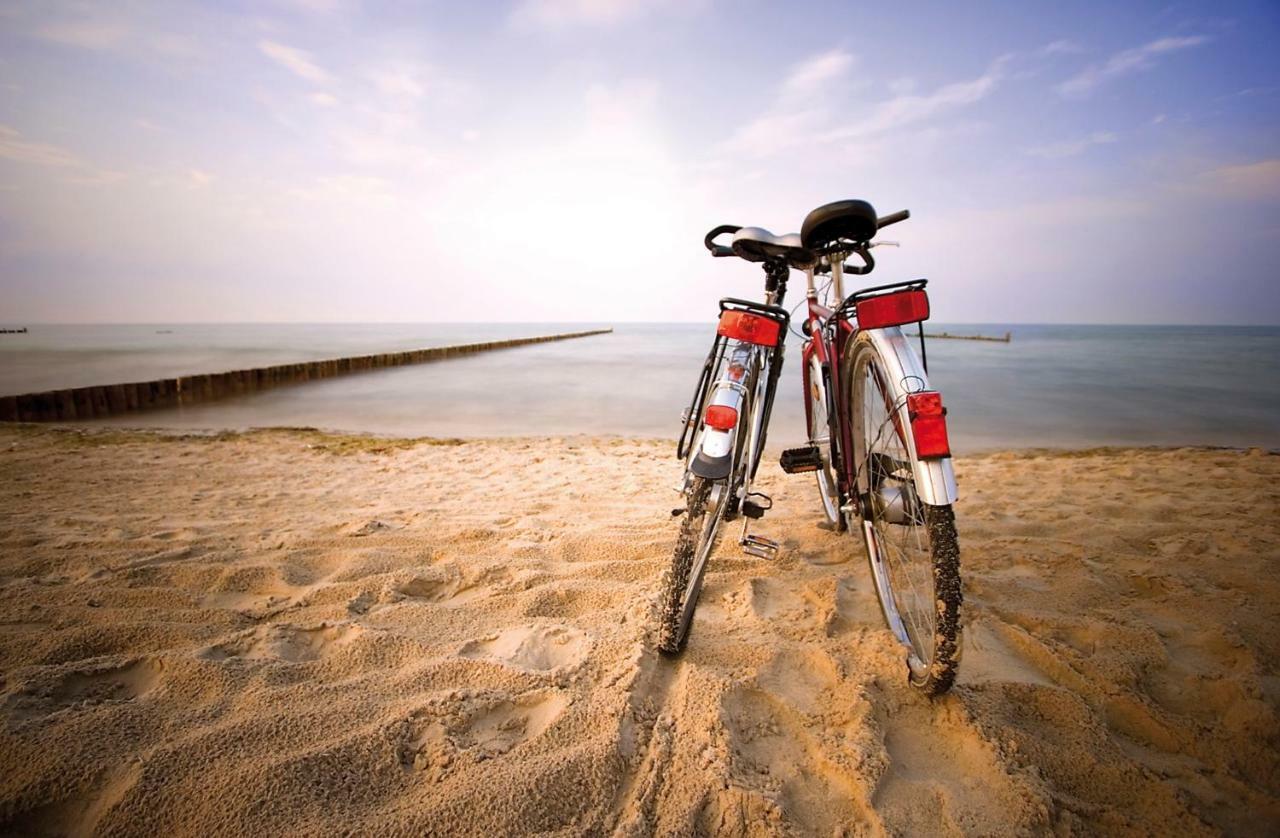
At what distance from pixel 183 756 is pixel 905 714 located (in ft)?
6.53

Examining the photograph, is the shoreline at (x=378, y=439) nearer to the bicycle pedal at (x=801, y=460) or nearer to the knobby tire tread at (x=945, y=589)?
the bicycle pedal at (x=801, y=460)

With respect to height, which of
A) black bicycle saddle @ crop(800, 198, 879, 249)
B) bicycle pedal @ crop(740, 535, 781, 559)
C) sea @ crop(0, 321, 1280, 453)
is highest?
black bicycle saddle @ crop(800, 198, 879, 249)

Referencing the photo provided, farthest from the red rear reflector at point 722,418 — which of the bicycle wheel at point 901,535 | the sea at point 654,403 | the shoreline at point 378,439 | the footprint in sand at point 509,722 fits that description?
the sea at point 654,403

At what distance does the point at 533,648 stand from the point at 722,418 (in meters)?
1.09

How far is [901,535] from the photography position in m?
2.23

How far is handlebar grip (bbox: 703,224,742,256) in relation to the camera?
2221mm

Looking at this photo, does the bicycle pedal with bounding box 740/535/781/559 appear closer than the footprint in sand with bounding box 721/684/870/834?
No

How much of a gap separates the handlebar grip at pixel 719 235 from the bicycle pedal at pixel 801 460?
104 cm

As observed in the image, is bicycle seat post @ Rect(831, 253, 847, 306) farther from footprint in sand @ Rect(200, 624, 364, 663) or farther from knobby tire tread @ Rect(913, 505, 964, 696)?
footprint in sand @ Rect(200, 624, 364, 663)

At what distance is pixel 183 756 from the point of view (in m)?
1.26

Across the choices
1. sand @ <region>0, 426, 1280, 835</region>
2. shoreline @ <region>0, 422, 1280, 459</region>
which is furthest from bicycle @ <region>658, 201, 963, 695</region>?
shoreline @ <region>0, 422, 1280, 459</region>

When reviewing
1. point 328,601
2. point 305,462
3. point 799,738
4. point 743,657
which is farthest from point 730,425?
point 305,462

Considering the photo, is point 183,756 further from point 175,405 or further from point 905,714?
point 175,405

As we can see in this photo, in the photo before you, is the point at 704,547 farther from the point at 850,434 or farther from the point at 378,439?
the point at 378,439
